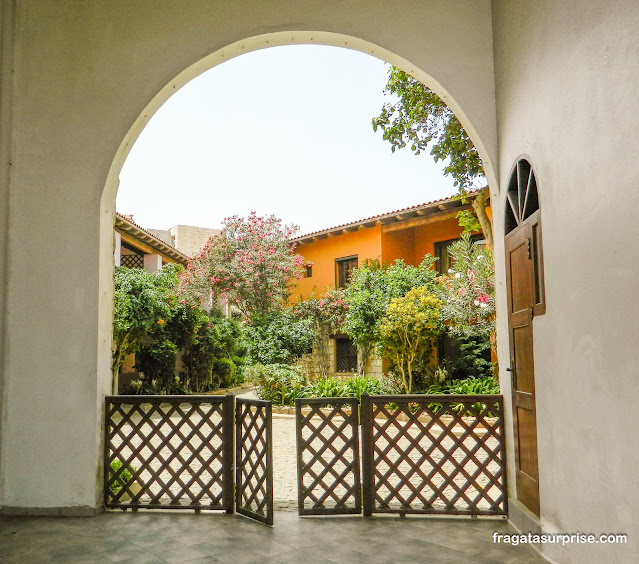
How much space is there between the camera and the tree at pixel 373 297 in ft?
39.7

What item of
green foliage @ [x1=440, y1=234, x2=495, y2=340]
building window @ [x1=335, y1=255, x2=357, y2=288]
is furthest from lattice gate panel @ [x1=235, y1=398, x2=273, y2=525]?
building window @ [x1=335, y1=255, x2=357, y2=288]

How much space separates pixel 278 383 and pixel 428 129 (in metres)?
6.74

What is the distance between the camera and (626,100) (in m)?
2.36

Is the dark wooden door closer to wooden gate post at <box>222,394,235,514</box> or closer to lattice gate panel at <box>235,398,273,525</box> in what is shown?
lattice gate panel at <box>235,398,273,525</box>

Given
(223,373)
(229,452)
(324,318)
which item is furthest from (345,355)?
(229,452)

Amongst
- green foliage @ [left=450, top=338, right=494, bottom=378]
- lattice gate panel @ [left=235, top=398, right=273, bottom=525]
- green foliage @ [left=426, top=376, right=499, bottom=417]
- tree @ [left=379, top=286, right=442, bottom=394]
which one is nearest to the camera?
lattice gate panel @ [left=235, top=398, right=273, bottom=525]

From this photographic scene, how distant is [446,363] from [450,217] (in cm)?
387

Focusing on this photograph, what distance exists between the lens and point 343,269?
16328 millimetres

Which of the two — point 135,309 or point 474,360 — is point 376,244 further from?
point 135,309

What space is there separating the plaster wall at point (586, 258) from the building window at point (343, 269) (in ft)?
39.6

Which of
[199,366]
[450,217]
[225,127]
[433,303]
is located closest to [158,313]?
[199,366]

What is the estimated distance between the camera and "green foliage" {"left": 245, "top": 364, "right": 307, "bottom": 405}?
40.4 ft

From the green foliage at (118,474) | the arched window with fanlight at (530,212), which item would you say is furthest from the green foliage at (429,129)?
the green foliage at (118,474)

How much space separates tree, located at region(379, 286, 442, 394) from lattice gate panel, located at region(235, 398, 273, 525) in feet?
21.1
